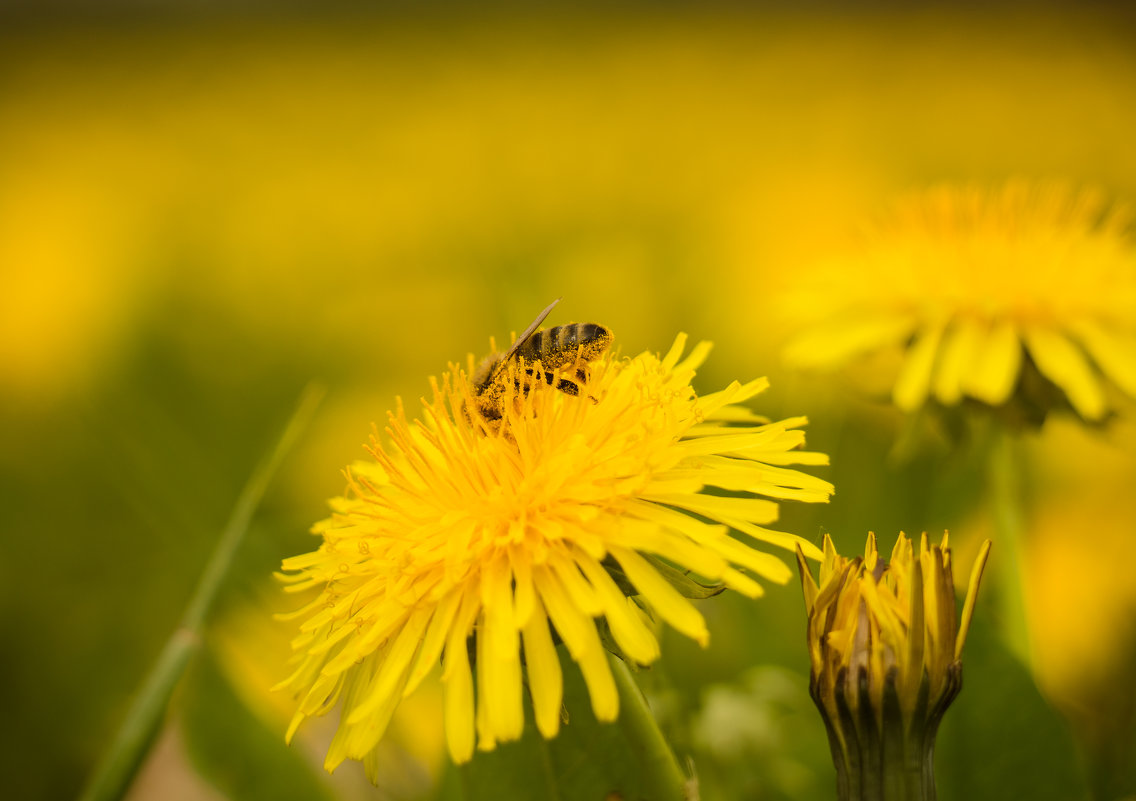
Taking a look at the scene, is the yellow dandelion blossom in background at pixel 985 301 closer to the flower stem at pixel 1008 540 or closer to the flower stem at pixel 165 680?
the flower stem at pixel 1008 540

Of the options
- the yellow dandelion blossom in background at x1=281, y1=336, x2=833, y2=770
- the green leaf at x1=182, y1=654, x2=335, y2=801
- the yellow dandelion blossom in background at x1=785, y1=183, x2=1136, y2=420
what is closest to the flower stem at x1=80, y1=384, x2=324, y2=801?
the yellow dandelion blossom in background at x1=281, y1=336, x2=833, y2=770

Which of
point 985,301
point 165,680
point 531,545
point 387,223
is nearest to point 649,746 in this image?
point 531,545

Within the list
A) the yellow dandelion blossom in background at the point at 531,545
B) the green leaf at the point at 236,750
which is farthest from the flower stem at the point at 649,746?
the green leaf at the point at 236,750

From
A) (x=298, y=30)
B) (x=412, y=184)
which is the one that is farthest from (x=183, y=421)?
(x=298, y=30)

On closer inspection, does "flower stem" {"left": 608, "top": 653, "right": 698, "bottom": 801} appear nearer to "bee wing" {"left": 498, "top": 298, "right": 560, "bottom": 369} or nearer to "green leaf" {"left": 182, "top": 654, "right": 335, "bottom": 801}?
"bee wing" {"left": 498, "top": 298, "right": 560, "bottom": 369}

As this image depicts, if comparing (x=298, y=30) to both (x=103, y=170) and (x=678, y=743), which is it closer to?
(x=103, y=170)

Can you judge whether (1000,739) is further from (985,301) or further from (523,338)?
(523,338)

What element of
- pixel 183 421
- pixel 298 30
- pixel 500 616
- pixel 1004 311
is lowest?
pixel 183 421
